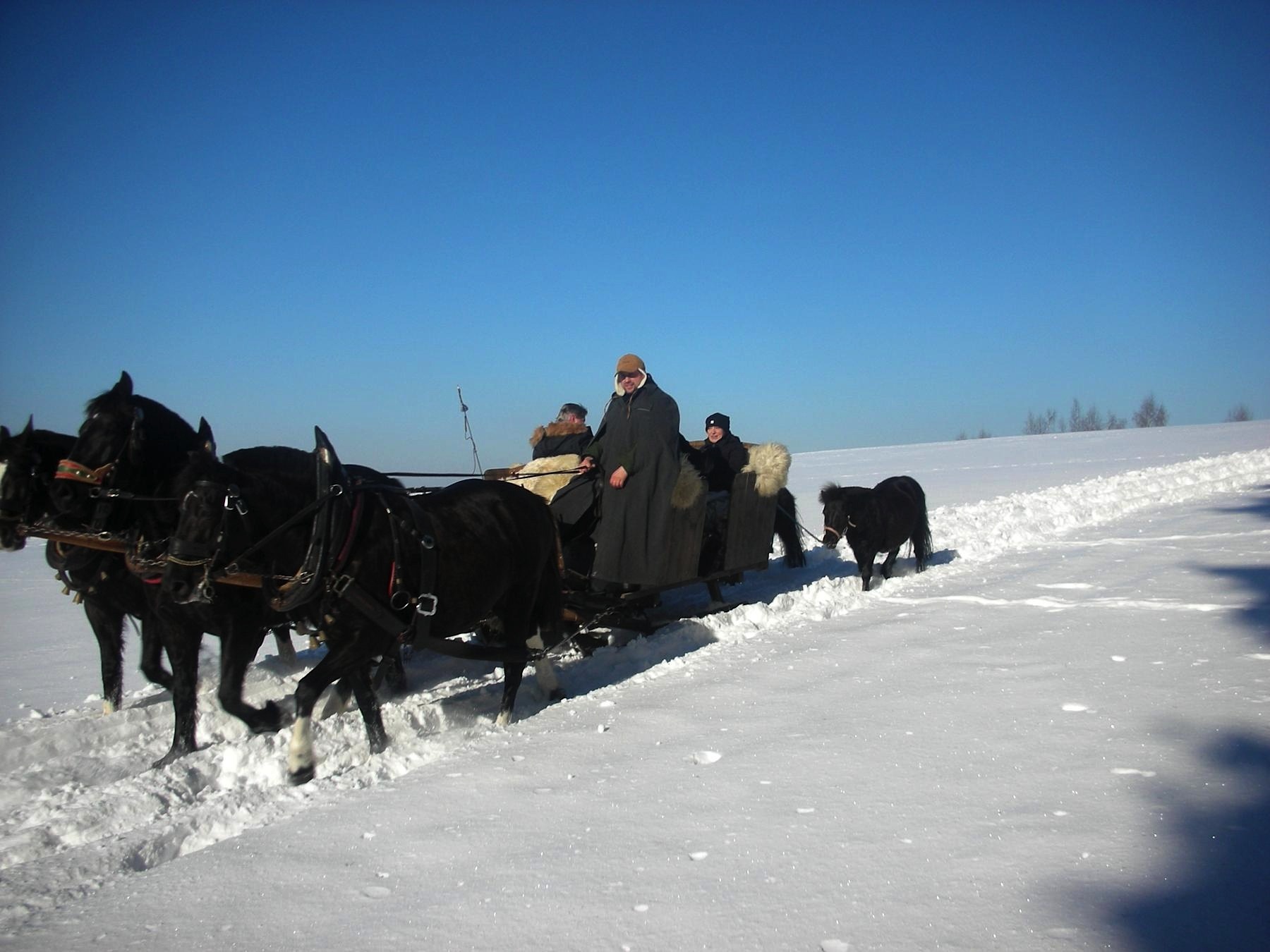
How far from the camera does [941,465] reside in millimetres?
30484

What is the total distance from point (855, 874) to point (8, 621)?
10071mm

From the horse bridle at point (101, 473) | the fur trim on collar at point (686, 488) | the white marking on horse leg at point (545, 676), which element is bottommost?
the white marking on horse leg at point (545, 676)

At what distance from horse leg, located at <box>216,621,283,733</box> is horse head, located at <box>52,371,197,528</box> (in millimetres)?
928

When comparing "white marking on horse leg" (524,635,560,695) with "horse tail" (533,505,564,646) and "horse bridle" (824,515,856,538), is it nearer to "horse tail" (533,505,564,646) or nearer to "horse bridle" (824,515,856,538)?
"horse tail" (533,505,564,646)

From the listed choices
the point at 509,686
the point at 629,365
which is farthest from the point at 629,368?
the point at 509,686

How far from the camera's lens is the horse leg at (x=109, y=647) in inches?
234

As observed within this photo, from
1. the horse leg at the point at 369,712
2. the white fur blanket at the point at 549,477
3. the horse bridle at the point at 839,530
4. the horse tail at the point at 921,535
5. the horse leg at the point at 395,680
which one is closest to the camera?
the horse leg at the point at 369,712

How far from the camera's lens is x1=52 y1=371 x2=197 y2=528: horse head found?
4711 millimetres

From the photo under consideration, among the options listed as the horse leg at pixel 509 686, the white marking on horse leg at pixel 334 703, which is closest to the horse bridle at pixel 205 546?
the white marking on horse leg at pixel 334 703

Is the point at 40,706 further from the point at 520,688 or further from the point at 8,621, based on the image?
the point at 8,621

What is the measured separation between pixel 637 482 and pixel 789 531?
13.8 feet

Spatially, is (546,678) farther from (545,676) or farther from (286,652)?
(286,652)

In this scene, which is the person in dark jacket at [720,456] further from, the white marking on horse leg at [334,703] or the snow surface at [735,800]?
the white marking on horse leg at [334,703]

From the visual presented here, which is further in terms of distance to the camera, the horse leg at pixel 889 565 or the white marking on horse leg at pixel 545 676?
the horse leg at pixel 889 565
